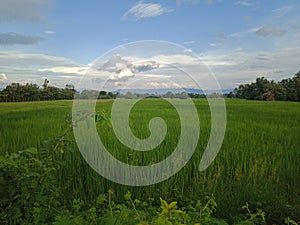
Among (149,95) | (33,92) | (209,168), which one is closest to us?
(209,168)

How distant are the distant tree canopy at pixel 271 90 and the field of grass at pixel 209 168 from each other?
2.24 metres

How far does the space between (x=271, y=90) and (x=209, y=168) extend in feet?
15.9

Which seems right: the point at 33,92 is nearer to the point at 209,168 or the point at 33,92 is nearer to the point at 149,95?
the point at 149,95

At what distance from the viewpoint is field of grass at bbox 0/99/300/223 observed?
6.31ft

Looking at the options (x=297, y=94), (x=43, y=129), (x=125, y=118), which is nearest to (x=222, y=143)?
(x=125, y=118)

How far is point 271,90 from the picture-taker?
6.70 meters

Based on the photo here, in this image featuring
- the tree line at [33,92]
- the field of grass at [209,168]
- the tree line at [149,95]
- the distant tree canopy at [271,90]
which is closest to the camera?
the field of grass at [209,168]

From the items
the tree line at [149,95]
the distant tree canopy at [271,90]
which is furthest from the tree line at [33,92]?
the distant tree canopy at [271,90]

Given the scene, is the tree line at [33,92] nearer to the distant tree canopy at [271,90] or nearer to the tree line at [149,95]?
the tree line at [149,95]

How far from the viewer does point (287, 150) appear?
3.09 meters

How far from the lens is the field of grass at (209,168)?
6.31 feet

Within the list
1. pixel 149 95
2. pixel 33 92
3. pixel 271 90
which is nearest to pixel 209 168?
pixel 149 95

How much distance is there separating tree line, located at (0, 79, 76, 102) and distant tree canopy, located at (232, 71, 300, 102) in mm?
3664

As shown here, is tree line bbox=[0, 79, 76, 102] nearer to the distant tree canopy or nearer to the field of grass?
the field of grass
